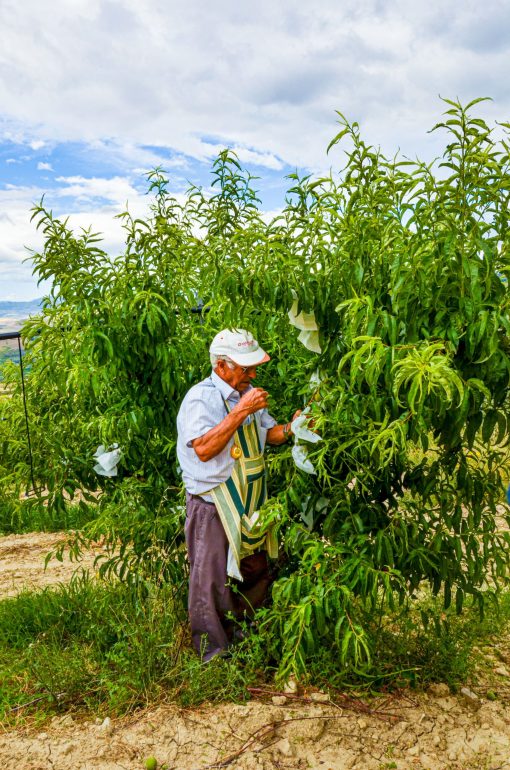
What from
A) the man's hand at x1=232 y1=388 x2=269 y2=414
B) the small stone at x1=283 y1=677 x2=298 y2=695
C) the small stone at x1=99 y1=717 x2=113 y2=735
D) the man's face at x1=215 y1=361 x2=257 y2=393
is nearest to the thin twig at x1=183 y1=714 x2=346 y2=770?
the small stone at x1=283 y1=677 x2=298 y2=695

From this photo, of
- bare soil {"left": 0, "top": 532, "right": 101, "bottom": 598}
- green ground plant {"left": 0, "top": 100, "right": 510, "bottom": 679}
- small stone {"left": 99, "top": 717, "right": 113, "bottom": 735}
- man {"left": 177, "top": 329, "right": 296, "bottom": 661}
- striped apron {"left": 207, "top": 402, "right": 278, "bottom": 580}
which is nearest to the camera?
green ground plant {"left": 0, "top": 100, "right": 510, "bottom": 679}

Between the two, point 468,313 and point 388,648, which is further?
point 388,648

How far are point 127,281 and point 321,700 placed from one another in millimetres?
1850

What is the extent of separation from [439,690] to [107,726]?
4.47 ft

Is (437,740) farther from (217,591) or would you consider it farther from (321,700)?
(217,591)

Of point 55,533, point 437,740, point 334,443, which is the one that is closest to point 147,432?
point 334,443

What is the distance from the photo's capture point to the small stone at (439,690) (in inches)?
117

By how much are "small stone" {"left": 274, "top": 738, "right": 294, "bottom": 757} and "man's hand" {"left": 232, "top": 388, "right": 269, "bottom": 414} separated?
1.21 m

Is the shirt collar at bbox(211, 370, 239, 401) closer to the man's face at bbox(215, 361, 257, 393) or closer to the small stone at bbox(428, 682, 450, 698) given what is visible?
the man's face at bbox(215, 361, 257, 393)

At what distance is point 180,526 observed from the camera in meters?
3.22

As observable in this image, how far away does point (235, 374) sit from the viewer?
289 cm

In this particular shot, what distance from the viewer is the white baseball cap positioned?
2.79 meters

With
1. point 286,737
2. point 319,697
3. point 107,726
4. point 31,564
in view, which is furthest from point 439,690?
point 31,564

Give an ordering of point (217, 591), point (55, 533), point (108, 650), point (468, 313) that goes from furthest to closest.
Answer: point (55, 533), point (108, 650), point (217, 591), point (468, 313)
